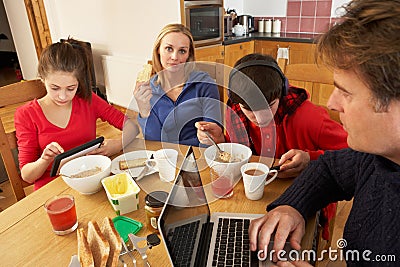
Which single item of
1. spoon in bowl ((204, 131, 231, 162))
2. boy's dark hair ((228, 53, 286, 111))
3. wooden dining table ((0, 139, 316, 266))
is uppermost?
boy's dark hair ((228, 53, 286, 111))

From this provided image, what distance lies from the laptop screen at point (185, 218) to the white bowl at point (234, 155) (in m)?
0.16

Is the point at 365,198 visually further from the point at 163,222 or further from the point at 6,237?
the point at 6,237

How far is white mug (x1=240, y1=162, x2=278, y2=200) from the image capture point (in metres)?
0.94

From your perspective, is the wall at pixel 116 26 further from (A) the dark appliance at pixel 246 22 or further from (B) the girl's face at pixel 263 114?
(B) the girl's face at pixel 263 114

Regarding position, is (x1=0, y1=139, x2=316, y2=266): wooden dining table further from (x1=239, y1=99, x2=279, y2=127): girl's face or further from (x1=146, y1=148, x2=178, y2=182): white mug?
(x1=239, y1=99, x2=279, y2=127): girl's face

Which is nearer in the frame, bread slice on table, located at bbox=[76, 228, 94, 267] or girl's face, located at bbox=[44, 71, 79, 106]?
bread slice on table, located at bbox=[76, 228, 94, 267]

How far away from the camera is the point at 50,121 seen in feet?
4.76

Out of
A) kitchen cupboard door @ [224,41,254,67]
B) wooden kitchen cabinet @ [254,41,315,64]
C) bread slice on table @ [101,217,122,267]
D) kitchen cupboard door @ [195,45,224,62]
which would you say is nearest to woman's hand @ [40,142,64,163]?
bread slice on table @ [101,217,122,267]

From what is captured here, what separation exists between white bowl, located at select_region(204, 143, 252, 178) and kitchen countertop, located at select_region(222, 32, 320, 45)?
8.12 ft

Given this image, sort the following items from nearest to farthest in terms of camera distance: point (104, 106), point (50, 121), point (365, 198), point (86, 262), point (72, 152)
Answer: point (86, 262), point (365, 198), point (72, 152), point (50, 121), point (104, 106)

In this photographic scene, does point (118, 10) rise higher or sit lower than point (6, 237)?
higher

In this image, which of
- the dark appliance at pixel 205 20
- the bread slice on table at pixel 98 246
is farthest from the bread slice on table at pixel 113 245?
the dark appliance at pixel 205 20

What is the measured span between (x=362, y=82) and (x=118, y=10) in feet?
11.7

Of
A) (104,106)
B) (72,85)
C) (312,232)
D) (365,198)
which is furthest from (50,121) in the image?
(365,198)
